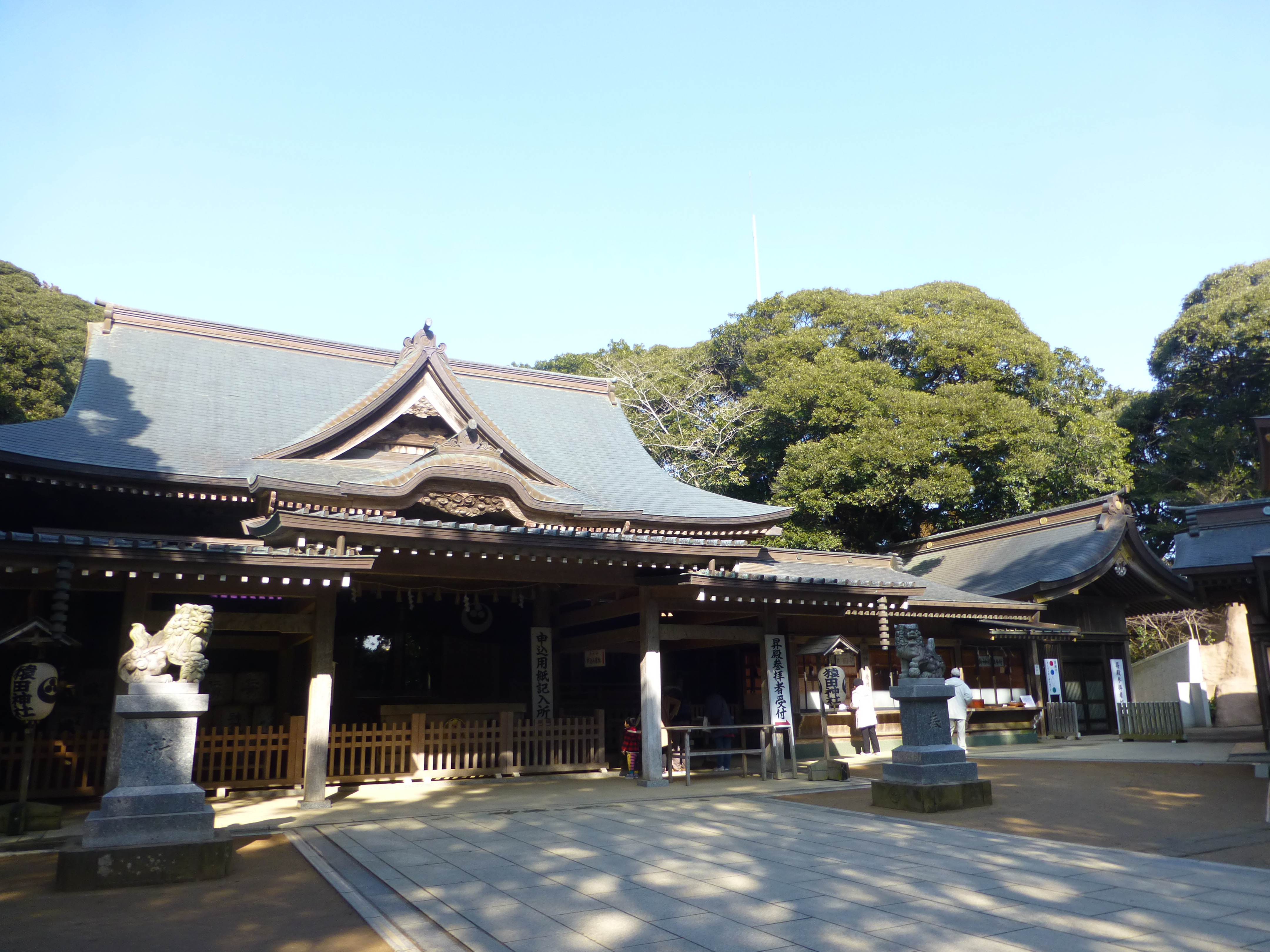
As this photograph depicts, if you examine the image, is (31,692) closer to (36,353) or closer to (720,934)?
(720,934)

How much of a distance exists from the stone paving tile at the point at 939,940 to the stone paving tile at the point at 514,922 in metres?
2.05

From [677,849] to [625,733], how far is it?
284 inches

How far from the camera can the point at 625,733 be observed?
15195mm

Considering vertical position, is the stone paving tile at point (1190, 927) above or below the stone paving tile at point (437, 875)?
above

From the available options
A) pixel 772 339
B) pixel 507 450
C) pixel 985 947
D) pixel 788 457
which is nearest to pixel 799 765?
pixel 507 450

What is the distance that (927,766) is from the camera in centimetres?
1036

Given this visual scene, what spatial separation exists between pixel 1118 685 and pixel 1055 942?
21.9m

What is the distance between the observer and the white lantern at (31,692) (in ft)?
31.8

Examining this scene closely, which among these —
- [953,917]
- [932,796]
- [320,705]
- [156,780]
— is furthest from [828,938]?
[320,705]

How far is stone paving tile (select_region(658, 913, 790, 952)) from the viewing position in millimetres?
5098

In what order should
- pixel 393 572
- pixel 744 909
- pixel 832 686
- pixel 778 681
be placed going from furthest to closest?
pixel 832 686 → pixel 778 681 → pixel 393 572 → pixel 744 909

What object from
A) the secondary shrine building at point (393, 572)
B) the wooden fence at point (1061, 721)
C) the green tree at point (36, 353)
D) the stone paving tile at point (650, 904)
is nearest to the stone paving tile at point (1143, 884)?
the stone paving tile at point (650, 904)

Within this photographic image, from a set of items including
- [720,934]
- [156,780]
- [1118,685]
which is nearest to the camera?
[720,934]

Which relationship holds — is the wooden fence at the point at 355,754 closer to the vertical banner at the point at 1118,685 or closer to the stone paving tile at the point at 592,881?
the stone paving tile at the point at 592,881
